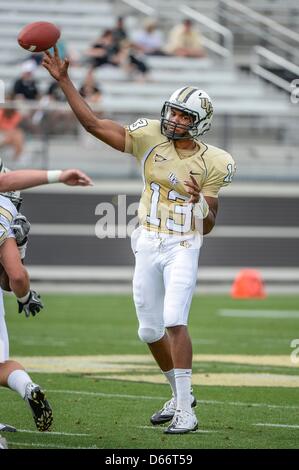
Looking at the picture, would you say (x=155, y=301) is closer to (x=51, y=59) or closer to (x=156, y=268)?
(x=156, y=268)

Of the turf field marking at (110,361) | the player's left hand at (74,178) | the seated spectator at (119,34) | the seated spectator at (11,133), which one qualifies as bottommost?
the turf field marking at (110,361)

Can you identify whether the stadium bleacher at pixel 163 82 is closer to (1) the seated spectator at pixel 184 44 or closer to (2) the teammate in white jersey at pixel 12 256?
(1) the seated spectator at pixel 184 44

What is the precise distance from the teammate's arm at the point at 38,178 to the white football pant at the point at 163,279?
133 centimetres

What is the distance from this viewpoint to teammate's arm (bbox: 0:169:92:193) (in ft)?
17.5

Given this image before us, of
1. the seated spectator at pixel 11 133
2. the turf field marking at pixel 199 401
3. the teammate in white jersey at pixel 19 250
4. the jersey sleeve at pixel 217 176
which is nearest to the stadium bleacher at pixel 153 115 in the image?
the seated spectator at pixel 11 133

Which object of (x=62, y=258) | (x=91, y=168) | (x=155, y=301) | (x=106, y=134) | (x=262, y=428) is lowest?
(x=262, y=428)

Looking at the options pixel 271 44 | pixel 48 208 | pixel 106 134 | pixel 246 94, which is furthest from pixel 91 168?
pixel 106 134

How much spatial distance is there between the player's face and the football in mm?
768

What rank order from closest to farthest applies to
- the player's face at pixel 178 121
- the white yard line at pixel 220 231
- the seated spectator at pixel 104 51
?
1. the player's face at pixel 178 121
2. the white yard line at pixel 220 231
3. the seated spectator at pixel 104 51

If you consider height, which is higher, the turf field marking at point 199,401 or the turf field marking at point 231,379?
the turf field marking at point 231,379

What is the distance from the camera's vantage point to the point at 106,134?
22.2ft

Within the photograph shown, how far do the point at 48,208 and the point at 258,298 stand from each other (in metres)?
3.56

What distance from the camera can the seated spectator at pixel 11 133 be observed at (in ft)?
56.1

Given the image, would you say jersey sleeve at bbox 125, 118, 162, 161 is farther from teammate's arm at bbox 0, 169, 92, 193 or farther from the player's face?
teammate's arm at bbox 0, 169, 92, 193
